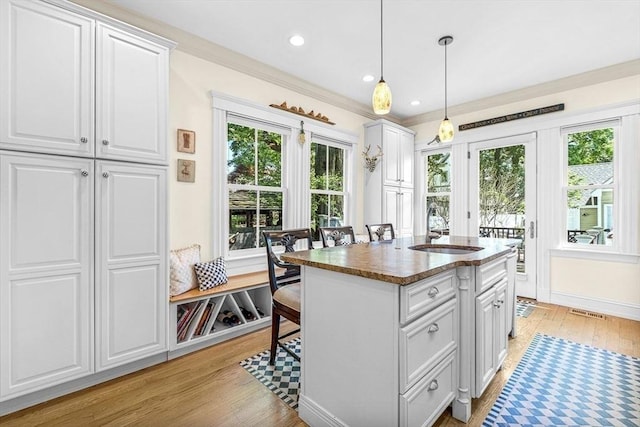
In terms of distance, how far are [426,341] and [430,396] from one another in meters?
0.29

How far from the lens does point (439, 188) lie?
489 centimetres

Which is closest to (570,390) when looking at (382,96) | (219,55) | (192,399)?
(382,96)

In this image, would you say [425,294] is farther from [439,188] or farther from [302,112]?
[439,188]

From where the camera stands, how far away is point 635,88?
10.5 feet

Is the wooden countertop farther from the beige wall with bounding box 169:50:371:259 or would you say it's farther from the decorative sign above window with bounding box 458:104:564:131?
the decorative sign above window with bounding box 458:104:564:131

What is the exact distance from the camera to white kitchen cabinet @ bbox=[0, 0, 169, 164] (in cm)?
171

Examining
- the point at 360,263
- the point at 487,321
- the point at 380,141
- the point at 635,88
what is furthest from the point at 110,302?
the point at 635,88

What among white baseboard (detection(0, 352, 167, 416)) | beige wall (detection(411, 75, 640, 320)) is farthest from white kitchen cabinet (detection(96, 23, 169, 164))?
beige wall (detection(411, 75, 640, 320))

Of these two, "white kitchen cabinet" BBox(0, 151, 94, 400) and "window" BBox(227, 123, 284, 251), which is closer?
"white kitchen cabinet" BBox(0, 151, 94, 400)

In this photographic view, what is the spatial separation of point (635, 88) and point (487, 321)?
340cm

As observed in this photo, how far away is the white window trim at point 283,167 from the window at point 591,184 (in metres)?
2.69

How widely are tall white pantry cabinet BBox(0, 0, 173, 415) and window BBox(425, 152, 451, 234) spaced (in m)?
4.05

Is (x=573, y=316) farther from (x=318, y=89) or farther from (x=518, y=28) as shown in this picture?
(x=318, y=89)

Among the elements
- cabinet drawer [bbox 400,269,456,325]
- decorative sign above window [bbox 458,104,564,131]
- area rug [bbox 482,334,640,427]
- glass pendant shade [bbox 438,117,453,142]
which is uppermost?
decorative sign above window [bbox 458,104,564,131]
